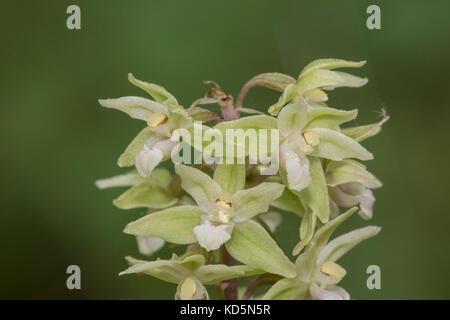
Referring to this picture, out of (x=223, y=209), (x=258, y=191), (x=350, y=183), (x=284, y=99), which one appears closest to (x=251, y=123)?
(x=284, y=99)

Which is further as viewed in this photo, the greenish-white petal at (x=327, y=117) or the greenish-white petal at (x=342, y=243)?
the greenish-white petal at (x=342, y=243)

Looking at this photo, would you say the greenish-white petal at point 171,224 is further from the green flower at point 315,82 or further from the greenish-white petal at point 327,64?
the greenish-white petal at point 327,64

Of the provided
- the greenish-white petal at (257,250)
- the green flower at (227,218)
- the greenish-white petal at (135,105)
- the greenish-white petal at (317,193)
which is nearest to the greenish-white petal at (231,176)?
the green flower at (227,218)

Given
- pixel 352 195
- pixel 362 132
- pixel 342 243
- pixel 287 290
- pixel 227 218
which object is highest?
pixel 362 132

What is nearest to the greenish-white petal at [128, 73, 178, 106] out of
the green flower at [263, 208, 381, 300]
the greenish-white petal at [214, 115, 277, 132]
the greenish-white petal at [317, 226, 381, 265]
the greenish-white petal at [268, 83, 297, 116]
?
the greenish-white petal at [214, 115, 277, 132]

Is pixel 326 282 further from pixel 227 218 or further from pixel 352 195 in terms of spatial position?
pixel 227 218
